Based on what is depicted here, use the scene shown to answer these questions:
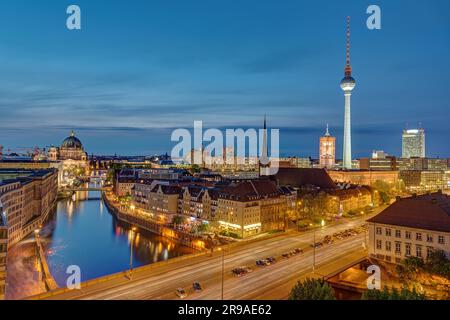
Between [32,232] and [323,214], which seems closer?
[32,232]

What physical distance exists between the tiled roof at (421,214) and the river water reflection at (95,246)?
19.3m

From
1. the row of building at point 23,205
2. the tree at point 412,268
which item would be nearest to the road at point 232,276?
the tree at point 412,268

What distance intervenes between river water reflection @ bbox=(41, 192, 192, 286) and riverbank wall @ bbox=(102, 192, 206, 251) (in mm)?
674

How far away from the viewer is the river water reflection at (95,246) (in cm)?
3048

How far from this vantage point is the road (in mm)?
18125

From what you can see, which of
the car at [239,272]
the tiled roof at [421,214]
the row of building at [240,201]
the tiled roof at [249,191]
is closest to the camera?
the car at [239,272]

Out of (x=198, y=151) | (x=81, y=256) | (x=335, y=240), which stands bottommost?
(x=81, y=256)

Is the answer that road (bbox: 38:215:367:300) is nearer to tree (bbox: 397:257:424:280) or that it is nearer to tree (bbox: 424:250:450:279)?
tree (bbox: 397:257:424:280)

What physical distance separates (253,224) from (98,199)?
46369 millimetres

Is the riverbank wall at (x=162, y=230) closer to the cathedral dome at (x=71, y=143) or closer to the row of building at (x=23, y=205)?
the row of building at (x=23, y=205)

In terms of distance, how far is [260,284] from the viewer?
789 inches

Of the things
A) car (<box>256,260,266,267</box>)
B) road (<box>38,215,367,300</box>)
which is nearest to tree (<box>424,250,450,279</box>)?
road (<box>38,215,367,300</box>)
